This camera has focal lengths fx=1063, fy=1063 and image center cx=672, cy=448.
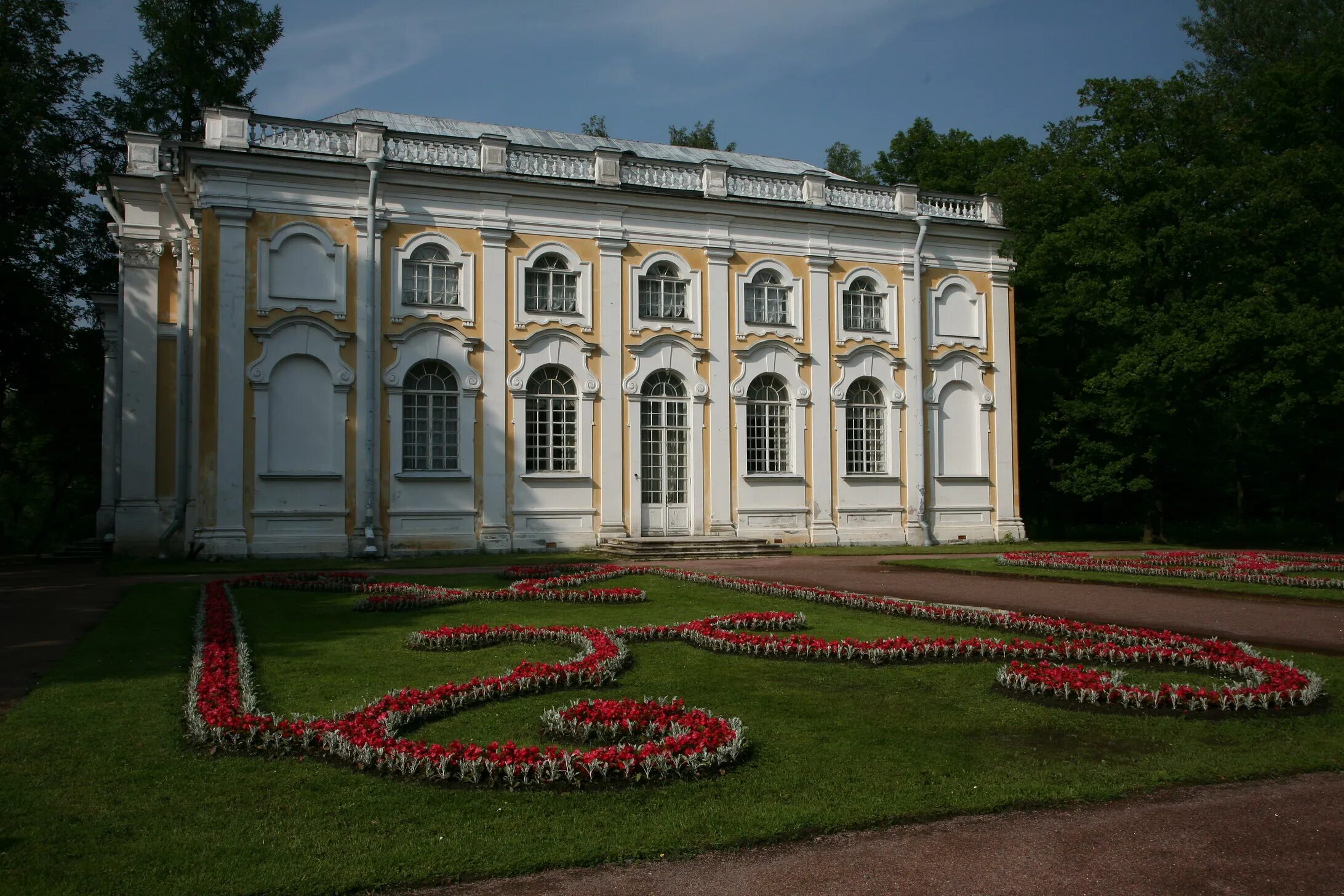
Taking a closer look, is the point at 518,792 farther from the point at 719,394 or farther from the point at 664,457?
the point at 719,394

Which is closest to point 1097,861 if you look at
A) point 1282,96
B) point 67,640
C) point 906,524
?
→ point 67,640

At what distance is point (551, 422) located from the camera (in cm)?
2548

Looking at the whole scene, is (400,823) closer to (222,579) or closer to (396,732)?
(396,732)

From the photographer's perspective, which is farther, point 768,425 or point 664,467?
point 768,425

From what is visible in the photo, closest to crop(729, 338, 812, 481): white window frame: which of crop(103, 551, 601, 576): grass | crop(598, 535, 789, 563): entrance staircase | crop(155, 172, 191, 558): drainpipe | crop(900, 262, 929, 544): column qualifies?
crop(598, 535, 789, 563): entrance staircase

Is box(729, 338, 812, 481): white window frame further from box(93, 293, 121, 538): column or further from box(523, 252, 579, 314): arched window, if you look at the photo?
box(93, 293, 121, 538): column

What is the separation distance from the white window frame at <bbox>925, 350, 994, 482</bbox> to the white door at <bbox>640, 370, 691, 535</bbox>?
23.5 feet

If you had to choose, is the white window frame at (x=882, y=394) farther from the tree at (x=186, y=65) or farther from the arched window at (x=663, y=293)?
the tree at (x=186, y=65)

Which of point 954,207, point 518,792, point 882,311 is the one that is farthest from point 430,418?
point 518,792

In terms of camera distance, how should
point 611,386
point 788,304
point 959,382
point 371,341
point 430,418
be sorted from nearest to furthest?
point 371,341 → point 430,418 → point 611,386 → point 788,304 → point 959,382

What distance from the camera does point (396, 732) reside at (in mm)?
6777

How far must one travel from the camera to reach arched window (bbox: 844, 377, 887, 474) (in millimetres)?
28359

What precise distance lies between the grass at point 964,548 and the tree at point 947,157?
45.7ft

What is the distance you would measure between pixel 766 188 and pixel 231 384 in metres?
14.2
